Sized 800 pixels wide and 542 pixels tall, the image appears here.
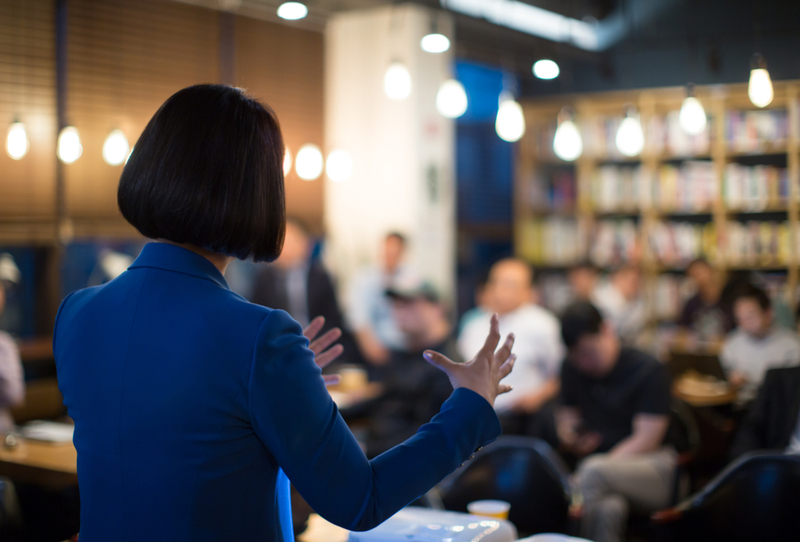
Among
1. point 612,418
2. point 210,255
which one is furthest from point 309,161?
point 210,255

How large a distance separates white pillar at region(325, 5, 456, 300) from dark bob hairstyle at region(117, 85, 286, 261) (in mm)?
5435

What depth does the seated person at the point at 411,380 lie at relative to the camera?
4129 mm

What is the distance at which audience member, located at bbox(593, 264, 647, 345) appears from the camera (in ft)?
24.0

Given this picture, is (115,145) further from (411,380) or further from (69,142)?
(411,380)

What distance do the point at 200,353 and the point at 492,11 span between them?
7074 mm

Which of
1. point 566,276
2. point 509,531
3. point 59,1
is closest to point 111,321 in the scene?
point 509,531

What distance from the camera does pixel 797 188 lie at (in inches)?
279

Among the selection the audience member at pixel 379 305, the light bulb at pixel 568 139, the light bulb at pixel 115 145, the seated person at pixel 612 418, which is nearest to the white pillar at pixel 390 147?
the audience member at pixel 379 305

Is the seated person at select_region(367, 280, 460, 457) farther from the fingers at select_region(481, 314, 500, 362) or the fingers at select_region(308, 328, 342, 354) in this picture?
the fingers at select_region(481, 314, 500, 362)

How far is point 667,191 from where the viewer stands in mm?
7609

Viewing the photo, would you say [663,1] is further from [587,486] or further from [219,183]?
[219,183]

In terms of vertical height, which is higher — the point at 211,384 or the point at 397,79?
the point at 397,79

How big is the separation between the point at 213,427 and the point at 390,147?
19.0ft

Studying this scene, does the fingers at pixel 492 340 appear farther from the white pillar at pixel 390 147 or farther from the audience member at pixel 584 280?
the audience member at pixel 584 280
